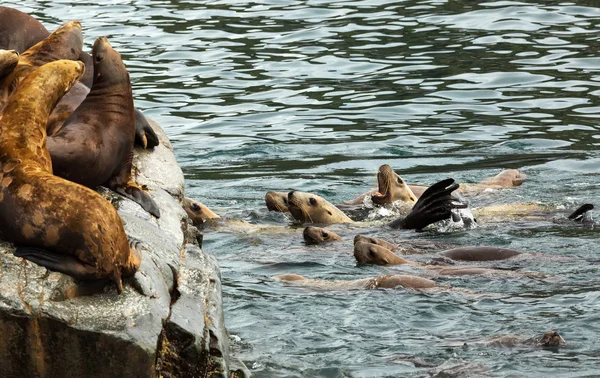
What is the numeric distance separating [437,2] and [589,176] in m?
9.84

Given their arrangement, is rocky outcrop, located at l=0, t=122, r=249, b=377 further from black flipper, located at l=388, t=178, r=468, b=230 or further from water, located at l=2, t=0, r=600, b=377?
black flipper, located at l=388, t=178, r=468, b=230

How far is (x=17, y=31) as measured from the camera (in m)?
8.29

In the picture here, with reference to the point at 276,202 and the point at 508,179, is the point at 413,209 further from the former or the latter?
the point at 508,179

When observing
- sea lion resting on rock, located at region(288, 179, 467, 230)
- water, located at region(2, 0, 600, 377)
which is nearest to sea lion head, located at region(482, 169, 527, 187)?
water, located at region(2, 0, 600, 377)

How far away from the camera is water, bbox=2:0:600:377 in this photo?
673 cm

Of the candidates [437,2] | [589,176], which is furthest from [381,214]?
[437,2]

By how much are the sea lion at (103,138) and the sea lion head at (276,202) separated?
389 cm

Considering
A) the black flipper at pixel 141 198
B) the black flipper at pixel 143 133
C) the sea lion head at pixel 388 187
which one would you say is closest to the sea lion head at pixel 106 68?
the black flipper at pixel 141 198

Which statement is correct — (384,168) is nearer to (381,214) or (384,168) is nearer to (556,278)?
(381,214)

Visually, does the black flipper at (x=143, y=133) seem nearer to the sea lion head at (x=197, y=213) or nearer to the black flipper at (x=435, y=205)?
the sea lion head at (x=197, y=213)

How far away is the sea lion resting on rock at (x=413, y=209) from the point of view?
9594 mm

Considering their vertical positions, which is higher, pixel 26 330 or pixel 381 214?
pixel 26 330

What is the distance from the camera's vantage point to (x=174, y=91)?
16.2m

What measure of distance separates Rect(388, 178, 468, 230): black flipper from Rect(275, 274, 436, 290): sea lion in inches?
72.2
